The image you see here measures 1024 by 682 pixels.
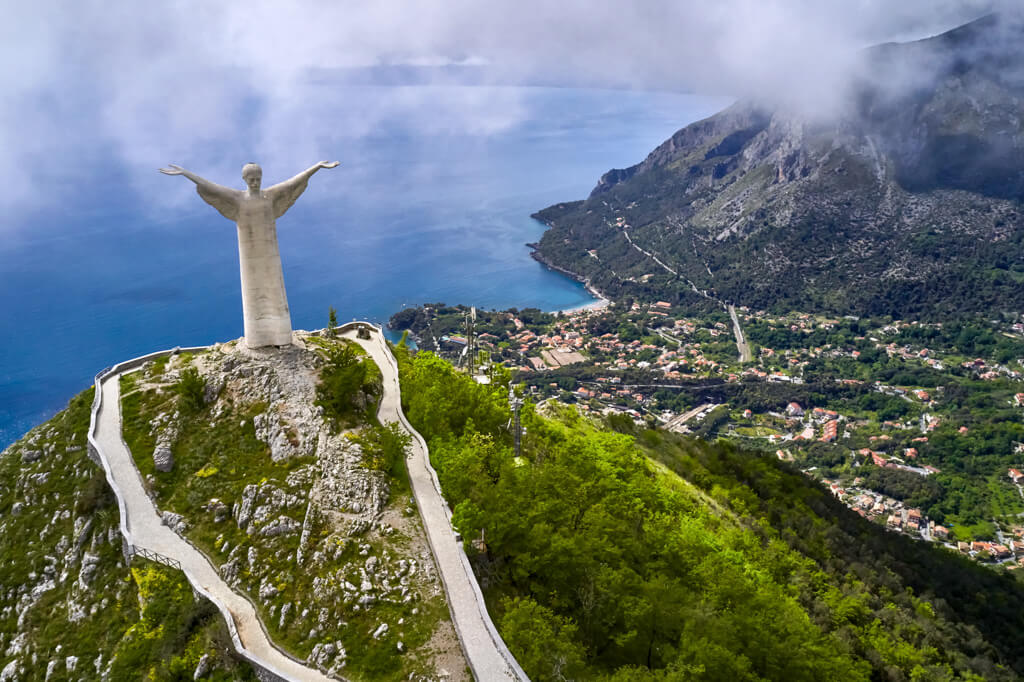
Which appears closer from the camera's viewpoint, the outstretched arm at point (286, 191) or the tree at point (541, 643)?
the tree at point (541, 643)

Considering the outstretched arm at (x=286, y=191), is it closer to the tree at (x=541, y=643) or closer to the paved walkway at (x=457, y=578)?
the paved walkway at (x=457, y=578)

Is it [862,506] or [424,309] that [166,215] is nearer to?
[424,309]

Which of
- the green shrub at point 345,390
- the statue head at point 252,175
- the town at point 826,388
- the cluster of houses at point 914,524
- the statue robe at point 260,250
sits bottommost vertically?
the cluster of houses at point 914,524

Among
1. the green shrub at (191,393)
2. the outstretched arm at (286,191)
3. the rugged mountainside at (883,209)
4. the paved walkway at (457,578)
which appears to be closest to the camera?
the paved walkway at (457,578)

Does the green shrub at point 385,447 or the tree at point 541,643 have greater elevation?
the green shrub at point 385,447

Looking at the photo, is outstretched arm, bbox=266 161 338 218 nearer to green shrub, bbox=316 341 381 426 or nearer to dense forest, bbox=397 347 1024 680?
green shrub, bbox=316 341 381 426

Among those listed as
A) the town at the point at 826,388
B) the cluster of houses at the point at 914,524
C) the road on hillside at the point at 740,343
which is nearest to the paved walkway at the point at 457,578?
the town at the point at 826,388
